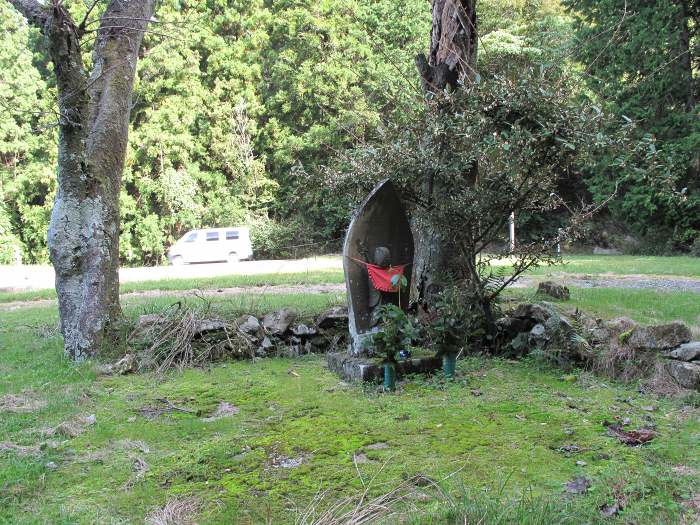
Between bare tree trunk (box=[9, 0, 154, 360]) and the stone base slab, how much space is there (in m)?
2.94

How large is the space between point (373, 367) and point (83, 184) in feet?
13.0

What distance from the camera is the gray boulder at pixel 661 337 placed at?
541cm

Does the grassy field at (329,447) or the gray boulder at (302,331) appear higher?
the gray boulder at (302,331)

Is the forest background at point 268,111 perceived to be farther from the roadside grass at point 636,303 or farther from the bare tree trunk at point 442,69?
the bare tree trunk at point 442,69

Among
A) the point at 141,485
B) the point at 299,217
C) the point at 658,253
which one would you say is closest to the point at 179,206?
the point at 299,217

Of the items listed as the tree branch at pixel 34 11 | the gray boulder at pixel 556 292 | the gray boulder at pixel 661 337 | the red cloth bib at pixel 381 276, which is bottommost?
the gray boulder at pixel 661 337

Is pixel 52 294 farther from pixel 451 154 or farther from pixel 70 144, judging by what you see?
pixel 451 154

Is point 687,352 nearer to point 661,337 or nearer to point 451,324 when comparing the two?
point 661,337

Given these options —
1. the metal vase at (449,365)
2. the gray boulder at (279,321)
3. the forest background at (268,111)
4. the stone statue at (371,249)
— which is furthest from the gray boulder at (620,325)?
the forest background at (268,111)

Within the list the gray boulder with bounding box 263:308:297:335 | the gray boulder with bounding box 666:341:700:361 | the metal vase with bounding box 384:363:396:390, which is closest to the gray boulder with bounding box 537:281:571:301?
the gray boulder with bounding box 666:341:700:361

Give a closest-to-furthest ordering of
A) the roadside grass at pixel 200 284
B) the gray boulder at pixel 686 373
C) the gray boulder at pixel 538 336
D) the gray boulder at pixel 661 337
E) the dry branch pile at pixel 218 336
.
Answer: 1. the gray boulder at pixel 686 373
2. the gray boulder at pixel 661 337
3. the gray boulder at pixel 538 336
4. the dry branch pile at pixel 218 336
5. the roadside grass at pixel 200 284

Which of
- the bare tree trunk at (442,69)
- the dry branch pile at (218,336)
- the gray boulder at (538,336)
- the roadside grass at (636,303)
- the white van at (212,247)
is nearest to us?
the gray boulder at (538,336)

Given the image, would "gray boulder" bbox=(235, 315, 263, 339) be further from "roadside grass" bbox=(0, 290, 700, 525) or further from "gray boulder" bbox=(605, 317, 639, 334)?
"gray boulder" bbox=(605, 317, 639, 334)

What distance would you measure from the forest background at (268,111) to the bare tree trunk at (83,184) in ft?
53.2
